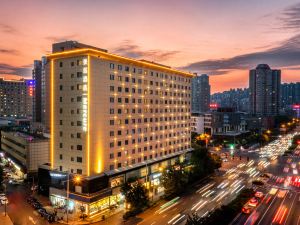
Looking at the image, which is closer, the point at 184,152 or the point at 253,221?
the point at 253,221

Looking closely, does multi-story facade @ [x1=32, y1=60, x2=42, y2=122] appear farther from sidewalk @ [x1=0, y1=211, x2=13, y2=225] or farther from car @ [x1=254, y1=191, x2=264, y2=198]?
car @ [x1=254, y1=191, x2=264, y2=198]

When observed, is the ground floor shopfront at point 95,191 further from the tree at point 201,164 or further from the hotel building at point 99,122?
the tree at point 201,164

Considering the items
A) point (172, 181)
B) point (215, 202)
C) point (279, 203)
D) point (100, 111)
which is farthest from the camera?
point (172, 181)

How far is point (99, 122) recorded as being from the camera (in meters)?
51.5

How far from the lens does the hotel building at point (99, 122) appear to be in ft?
164

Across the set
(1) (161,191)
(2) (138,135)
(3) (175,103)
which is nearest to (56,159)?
(2) (138,135)

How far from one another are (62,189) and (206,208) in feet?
86.7

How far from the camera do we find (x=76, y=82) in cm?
5141

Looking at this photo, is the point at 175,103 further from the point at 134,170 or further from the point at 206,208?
the point at 206,208

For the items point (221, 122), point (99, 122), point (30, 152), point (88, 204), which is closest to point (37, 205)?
point (88, 204)

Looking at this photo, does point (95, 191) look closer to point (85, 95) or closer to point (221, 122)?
point (85, 95)

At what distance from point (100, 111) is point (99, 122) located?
2.02m

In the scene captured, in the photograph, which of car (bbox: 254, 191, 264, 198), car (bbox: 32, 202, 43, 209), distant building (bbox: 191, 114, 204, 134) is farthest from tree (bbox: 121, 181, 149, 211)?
distant building (bbox: 191, 114, 204, 134)

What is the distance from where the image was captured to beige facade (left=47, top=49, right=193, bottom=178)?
50.3 meters
